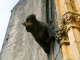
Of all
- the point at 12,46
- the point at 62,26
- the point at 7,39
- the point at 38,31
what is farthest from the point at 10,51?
the point at 62,26

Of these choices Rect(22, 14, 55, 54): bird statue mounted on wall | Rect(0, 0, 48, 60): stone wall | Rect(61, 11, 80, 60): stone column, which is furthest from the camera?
Rect(0, 0, 48, 60): stone wall

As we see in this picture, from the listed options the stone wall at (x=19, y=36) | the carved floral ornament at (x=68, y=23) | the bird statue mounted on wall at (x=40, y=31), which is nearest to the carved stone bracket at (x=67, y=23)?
the carved floral ornament at (x=68, y=23)

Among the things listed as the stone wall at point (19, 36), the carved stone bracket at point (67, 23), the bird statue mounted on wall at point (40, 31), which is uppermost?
the carved stone bracket at point (67, 23)

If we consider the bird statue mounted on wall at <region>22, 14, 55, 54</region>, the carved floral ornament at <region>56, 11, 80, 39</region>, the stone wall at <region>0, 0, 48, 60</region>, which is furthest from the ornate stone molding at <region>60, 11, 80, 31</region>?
the stone wall at <region>0, 0, 48, 60</region>

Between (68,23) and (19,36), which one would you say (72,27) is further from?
(19,36)

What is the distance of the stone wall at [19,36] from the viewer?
722 centimetres

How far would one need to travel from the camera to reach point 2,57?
868 centimetres

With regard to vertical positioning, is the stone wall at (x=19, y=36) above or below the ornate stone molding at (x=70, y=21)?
below

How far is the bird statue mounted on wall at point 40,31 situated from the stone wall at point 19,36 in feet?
10.1

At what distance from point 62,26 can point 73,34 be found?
11.3 inches

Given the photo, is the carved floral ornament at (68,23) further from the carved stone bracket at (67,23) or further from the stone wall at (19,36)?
the stone wall at (19,36)

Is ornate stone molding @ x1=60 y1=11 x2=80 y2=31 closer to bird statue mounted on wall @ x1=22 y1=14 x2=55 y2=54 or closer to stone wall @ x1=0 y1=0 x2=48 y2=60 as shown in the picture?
bird statue mounted on wall @ x1=22 y1=14 x2=55 y2=54

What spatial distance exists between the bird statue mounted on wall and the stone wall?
3.08 metres

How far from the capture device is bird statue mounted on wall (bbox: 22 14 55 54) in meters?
3.20
